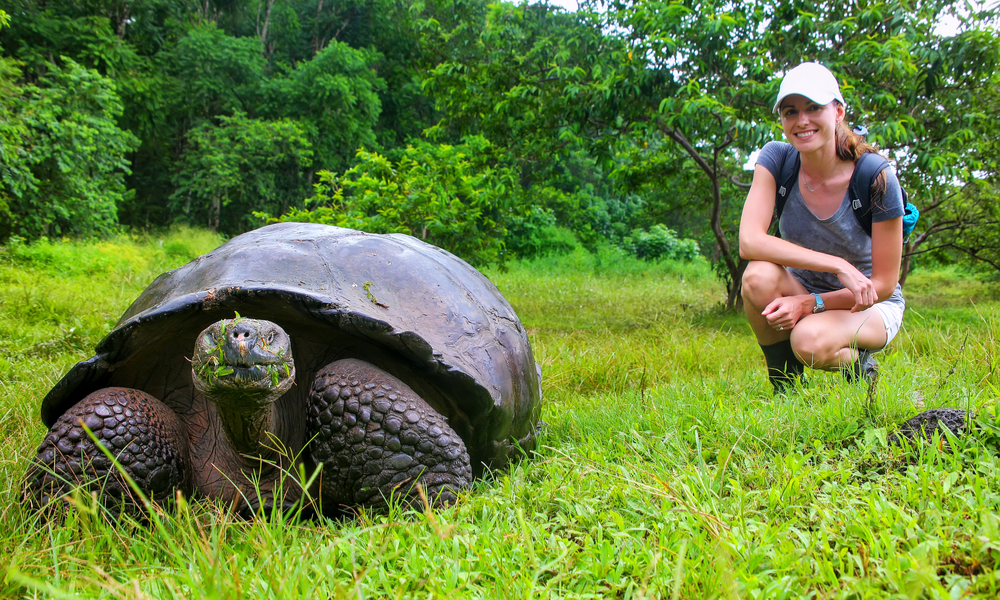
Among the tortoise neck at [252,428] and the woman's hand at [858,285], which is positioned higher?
the woman's hand at [858,285]

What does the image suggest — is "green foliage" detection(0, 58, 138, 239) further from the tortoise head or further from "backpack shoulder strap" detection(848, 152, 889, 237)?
"backpack shoulder strap" detection(848, 152, 889, 237)

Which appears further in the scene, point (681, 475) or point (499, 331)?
point (499, 331)

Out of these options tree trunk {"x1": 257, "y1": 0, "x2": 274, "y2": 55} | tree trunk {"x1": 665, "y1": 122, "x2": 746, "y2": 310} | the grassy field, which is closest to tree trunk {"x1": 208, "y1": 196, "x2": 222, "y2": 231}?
tree trunk {"x1": 257, "y1": 0, "x2": 274, "y2": 55}

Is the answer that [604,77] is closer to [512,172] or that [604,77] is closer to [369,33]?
[512,172]

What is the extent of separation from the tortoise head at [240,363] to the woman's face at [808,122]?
194cm

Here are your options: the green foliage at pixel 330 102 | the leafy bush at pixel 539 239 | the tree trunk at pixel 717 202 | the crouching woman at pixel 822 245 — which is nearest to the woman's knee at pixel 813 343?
the crouching woman at pixel 822 245

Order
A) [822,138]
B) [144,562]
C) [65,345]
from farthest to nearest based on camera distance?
[65,345] < [822,138] < [144,562]

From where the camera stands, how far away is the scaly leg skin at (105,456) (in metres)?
1.61

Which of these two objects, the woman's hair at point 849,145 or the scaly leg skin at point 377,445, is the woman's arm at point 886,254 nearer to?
the woman's hair at point 849,145

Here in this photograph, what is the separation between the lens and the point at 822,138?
2.29 meters

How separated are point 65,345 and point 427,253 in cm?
262

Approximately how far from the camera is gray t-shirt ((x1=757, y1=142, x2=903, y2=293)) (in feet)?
7.29

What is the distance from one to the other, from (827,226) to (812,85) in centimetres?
52

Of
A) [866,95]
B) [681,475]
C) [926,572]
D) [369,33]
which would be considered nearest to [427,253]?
[681,475]
